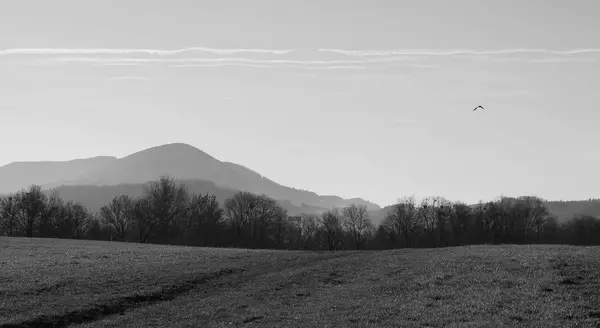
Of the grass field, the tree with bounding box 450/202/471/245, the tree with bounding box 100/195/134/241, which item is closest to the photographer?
the grass field

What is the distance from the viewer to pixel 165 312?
117ft

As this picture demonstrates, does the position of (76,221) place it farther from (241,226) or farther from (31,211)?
(241,226)

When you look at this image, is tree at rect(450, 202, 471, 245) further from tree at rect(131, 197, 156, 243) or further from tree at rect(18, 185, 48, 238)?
tree at rect(18, 185, 48, 238)

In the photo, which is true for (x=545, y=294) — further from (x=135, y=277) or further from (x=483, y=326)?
(x=135, y=277)

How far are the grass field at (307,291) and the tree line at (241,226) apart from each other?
89.7 metres

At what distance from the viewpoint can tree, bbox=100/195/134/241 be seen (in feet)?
510

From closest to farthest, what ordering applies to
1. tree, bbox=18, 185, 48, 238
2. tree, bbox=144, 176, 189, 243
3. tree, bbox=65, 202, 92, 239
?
tree, bbox=144, 176, 189, 243 → tree, bbox=18, 185, 48, 238 → tree, bbox=65, 202, 92, 239

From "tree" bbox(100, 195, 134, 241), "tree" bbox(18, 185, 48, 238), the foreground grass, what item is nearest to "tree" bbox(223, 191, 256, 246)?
"tree" bbox(100, 195, 134, 241)

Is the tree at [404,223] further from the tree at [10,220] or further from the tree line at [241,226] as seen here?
the tree at [10,220]

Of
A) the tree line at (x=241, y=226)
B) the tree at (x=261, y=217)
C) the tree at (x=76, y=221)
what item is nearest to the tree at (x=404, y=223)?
the tree line at (x=241, y=226)

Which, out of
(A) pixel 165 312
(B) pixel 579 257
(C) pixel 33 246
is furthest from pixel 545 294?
(C) pixel 33 246

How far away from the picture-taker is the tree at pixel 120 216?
155375 millimetres

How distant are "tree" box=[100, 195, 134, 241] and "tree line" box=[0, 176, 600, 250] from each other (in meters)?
0.28

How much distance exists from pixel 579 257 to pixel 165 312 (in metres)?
34.2
